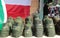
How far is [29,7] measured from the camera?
215 cm

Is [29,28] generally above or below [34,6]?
below

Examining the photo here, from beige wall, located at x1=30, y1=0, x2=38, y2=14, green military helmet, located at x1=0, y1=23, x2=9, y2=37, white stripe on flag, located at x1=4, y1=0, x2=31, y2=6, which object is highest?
white stripe on flag, located at x1=4, y1=0, x2=31, y2=6

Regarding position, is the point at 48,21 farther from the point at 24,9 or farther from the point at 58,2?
the point at 24,9

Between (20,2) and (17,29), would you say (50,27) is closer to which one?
(17,29)

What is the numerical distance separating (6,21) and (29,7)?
46 cm

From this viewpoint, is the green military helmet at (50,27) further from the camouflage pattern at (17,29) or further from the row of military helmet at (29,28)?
the camouflage pattern at (17,29)

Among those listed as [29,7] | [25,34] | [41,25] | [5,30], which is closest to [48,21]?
[41,25]

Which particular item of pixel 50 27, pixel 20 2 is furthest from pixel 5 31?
pixel 20 2

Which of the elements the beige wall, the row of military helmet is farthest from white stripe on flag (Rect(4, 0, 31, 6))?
the row of military helmet

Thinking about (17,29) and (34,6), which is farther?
(34,6)

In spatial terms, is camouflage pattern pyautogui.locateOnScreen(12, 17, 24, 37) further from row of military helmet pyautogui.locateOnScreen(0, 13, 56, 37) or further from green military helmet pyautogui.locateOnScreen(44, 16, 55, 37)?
green military helmet pyautogui.locateOnScreen(44, 16, 55, 37)

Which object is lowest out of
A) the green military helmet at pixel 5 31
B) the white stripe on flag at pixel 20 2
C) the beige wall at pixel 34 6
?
the green military helmet at pixel 5 31

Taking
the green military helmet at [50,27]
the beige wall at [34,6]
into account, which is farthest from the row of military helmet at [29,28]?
the beige wall at [34,6]

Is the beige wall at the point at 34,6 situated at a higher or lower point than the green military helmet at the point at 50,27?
higher
